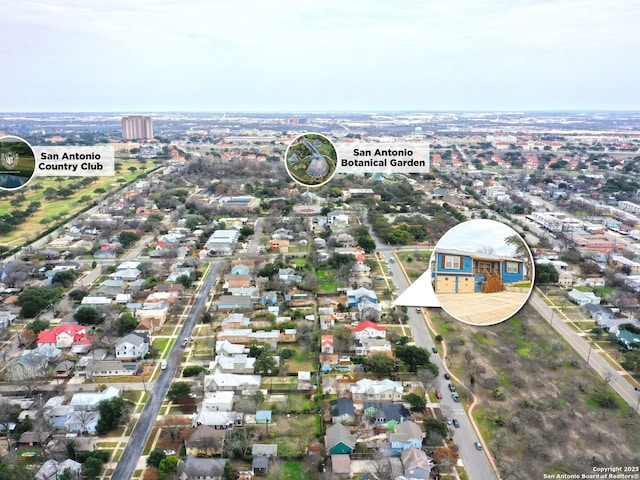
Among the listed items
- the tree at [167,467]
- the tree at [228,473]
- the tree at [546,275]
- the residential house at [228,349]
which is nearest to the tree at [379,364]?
the residential house at [228,349]

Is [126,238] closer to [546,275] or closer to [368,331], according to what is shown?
[368,331]

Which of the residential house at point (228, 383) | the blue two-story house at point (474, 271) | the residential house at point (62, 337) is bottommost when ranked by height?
the residential house at point (228, 383)

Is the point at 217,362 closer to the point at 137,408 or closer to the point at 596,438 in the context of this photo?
the point at 137,408

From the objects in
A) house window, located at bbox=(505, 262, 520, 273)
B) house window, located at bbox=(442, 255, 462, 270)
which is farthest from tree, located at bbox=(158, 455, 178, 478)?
house window, located at bbox=(505, 262, 520, 273)

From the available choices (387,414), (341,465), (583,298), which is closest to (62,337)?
(341,465)

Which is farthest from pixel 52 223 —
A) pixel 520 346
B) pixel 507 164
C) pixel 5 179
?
pixel 507 164

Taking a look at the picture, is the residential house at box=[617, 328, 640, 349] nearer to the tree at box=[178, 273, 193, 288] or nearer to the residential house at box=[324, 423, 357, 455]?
the residential house at box=[324, 423, 357, 455]

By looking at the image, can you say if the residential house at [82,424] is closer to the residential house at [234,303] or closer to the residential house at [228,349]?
the residential house at [228,349]
